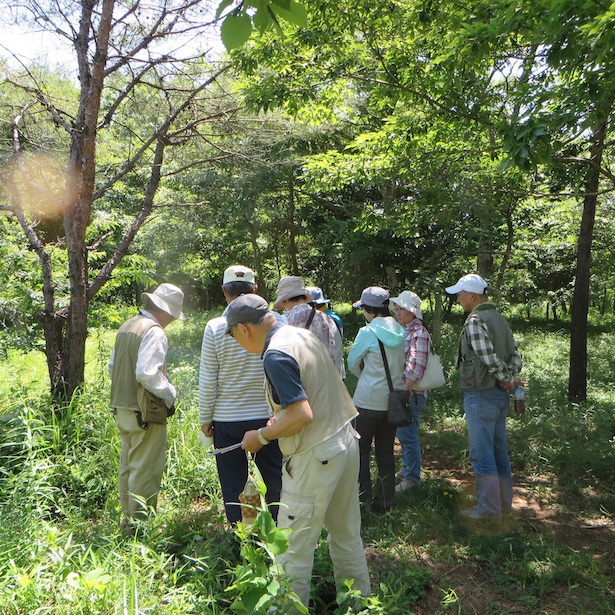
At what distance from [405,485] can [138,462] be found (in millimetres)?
2333

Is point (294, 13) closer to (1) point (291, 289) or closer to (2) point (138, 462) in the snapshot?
(1) point (291, 289)

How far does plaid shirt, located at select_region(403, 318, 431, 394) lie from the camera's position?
14.2ft

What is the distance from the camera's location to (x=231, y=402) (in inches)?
139

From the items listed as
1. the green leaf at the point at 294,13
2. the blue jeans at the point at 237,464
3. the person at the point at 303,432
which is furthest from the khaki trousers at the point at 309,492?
the green leaf at the point at 294,13

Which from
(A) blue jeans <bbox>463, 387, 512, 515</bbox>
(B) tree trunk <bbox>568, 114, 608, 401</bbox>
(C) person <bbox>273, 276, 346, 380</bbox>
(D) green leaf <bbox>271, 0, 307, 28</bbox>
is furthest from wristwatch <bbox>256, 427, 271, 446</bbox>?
(B) tree trunk <bbox>568, 114, 608, 401</bbox>

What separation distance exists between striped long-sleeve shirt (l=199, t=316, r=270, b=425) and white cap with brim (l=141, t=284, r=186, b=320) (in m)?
0.38

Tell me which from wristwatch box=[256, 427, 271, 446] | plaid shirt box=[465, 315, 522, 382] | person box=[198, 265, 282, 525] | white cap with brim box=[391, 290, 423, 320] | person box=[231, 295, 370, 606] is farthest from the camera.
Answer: white cap with brim box=[391, 290, 423, 320]

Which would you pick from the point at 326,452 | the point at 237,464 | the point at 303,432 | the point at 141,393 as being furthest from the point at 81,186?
the point at 326,452

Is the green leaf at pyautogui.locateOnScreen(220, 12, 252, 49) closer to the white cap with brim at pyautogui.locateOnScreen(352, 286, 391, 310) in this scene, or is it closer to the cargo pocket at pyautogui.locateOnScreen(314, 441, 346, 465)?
the cargo pocket at pyautogui.locateOnScreen(314, 441, 346, 465)

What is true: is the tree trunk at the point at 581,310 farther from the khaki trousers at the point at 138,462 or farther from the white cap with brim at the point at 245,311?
the white cap with brim at the point at 245,311

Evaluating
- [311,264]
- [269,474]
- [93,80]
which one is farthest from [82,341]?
[311,264]

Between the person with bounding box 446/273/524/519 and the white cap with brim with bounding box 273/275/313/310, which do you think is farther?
the white cap with brim with bounding box 273/275/313/310

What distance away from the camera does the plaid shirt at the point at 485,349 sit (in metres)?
4.02

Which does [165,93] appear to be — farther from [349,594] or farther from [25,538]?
[349,594]
